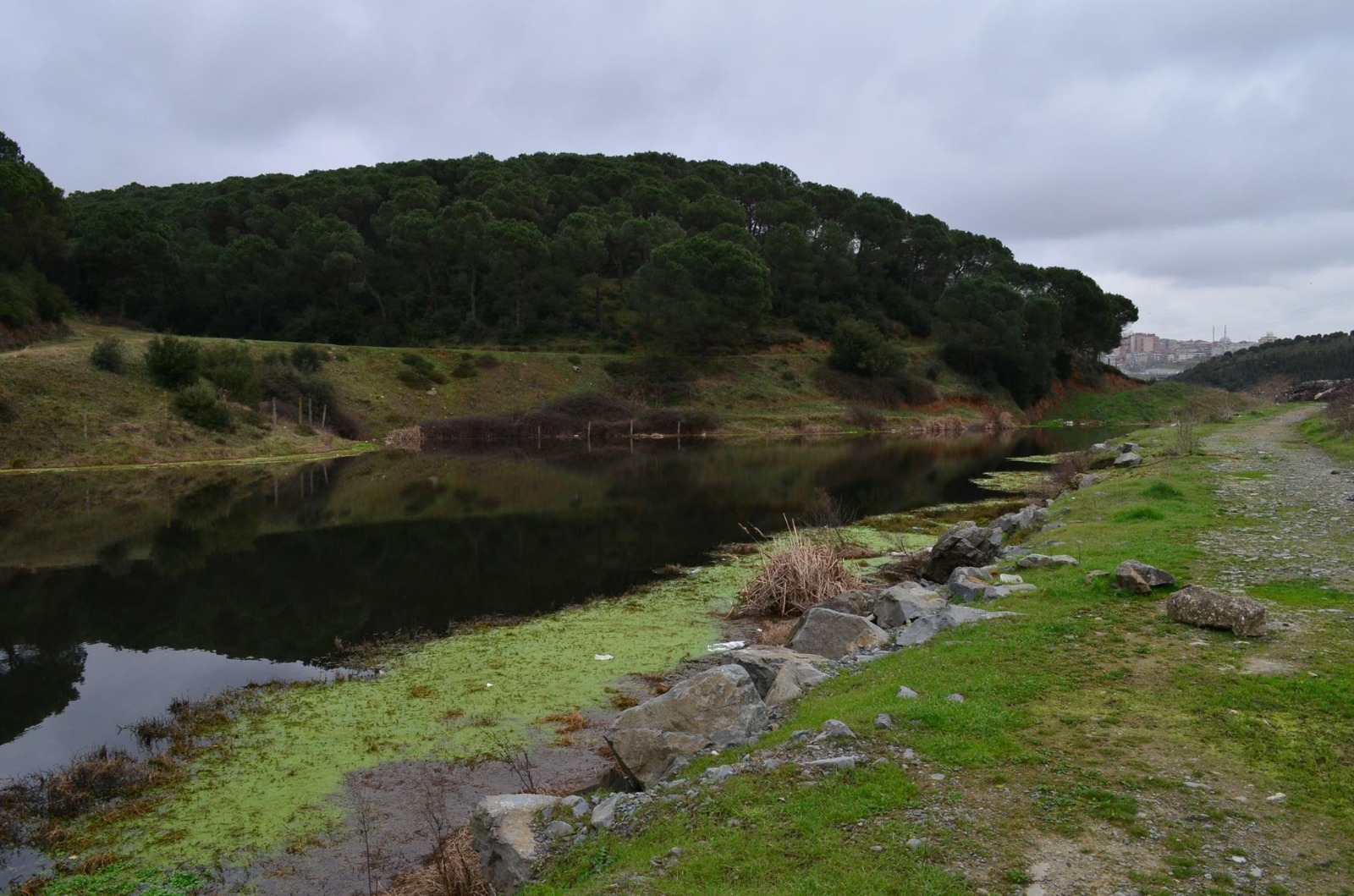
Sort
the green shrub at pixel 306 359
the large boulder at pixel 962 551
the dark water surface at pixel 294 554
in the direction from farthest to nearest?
1. the green shrub at pixel 306 359
2. the large boulder at pixel 962 551
3. the dark water surface at pixel 294 554

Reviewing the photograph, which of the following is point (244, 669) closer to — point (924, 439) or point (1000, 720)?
point (1000, 720)

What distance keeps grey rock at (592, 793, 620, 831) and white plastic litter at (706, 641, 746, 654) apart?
21.9ft

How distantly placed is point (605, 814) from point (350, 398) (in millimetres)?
54944

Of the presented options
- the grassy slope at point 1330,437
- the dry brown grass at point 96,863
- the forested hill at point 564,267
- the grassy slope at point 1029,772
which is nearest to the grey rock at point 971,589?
the grassy slope at point 1029,772

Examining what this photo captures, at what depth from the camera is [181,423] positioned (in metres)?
41.1

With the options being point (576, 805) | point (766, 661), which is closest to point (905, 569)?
point (766, 661)

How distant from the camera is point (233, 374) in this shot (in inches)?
1806

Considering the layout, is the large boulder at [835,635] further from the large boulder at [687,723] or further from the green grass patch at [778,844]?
the green grass patch at [778,844]

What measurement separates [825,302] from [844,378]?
676 inches

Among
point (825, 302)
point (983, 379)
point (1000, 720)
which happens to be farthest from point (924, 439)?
point (1000, 720)

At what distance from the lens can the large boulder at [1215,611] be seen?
8844 mm

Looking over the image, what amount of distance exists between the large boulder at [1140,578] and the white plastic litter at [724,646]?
553 centimetres

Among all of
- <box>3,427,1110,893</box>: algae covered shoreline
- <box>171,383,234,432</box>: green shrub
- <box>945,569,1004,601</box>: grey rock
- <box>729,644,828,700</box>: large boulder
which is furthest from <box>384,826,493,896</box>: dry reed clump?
<box>171,383,234,432</box>: green shrub

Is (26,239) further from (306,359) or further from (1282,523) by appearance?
(1282,523)
